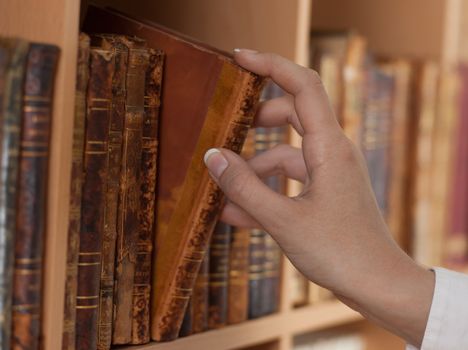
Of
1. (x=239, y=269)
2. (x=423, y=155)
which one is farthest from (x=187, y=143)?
(x=423, y=155)

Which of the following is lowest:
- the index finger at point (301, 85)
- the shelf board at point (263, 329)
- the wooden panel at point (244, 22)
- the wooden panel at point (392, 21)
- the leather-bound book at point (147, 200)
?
the shelf board at point (263, 329)

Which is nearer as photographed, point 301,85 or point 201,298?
point 301,85

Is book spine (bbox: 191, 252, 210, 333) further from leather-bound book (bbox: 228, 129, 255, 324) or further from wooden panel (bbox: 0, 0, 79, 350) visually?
wooden panel (bbox: 0, 0, 79, 350)

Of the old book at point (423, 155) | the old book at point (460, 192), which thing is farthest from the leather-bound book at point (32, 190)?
the old book at point (460, 192)

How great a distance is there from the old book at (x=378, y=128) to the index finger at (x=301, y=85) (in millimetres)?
610

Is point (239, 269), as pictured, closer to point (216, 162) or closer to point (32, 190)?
point (216, 162)

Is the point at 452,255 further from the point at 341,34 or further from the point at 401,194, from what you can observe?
the point at 341,34

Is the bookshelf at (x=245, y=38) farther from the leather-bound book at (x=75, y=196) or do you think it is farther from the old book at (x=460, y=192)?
the old book at (x=460, y=192)

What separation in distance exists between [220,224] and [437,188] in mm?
758

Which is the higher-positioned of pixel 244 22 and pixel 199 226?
pixel 244 22

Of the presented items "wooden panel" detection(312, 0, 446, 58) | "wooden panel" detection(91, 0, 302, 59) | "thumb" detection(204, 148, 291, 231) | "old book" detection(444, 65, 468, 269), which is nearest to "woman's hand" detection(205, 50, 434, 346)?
"thumb" detection(204, 148, 291, 231)

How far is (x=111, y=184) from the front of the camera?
102 centimetres

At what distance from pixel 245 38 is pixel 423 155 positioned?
57 centimetres

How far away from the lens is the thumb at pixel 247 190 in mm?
1009
